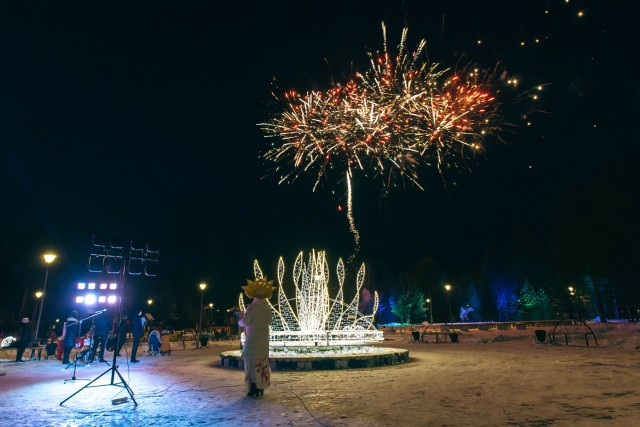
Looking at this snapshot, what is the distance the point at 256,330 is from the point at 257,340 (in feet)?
0.67

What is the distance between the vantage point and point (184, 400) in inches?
267

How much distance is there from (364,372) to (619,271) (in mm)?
25363

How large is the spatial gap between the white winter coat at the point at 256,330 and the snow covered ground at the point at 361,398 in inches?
30.9

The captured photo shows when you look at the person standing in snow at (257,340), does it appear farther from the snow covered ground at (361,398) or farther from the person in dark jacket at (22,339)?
the person in dark jacket at (22,339)

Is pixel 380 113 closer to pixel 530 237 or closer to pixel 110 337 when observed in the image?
pixel 110 337

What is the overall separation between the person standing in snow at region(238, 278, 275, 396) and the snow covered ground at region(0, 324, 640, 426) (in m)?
0.29

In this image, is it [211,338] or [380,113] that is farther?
[211,338]

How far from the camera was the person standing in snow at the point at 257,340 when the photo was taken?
23.4 ft

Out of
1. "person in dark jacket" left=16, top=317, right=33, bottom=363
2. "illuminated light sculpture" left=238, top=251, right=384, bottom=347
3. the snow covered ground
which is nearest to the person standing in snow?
the snow covered ground

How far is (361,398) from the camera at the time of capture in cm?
658

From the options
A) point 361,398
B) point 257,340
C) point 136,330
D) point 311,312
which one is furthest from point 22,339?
point 361,398

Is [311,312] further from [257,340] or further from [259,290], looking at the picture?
[257,340]

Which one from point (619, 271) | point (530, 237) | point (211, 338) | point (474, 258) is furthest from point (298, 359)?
point (474, 258)

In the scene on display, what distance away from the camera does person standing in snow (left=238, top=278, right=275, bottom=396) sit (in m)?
7.14
